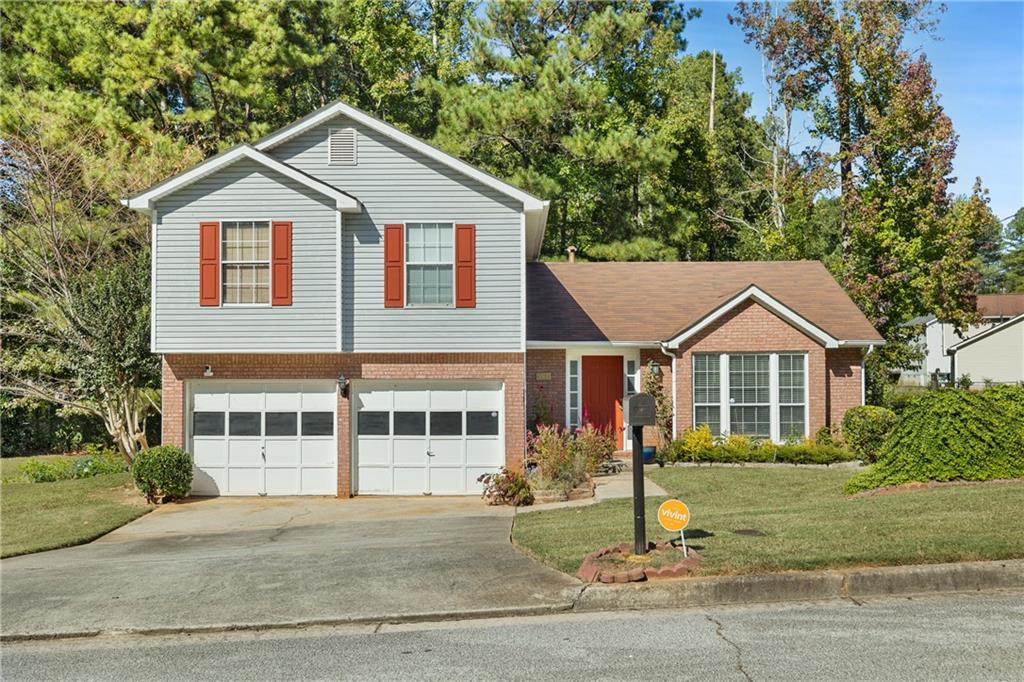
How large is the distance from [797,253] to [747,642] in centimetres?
2850

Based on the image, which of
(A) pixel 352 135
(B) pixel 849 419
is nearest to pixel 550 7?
(A) pixel 352 135

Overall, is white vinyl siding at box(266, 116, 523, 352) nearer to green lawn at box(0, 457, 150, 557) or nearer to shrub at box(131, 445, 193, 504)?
shrub at box(131, 445, 193, 504)

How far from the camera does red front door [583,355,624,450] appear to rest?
74.8ft

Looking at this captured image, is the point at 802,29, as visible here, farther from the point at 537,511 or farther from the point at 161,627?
the point at 161,627

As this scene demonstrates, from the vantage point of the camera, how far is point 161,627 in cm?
922

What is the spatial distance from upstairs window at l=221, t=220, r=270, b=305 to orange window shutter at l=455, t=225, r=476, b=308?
3.86 meters

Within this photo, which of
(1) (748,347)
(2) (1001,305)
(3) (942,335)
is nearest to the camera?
(1) (748,347)

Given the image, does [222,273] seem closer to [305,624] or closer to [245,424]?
[245,424]

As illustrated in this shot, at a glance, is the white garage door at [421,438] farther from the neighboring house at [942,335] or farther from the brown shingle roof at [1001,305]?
the brown shingle roof at [1001,305]

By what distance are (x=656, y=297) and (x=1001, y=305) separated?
156 ft

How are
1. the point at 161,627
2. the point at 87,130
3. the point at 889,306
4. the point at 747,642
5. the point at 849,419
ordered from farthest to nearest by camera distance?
1. the point at 889,306
2. the point at 87,130
3. the point at 849,419
4. the point at 161,627
5. the point at 747,642

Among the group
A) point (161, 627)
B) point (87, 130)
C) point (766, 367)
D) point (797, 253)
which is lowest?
point (161, 627)

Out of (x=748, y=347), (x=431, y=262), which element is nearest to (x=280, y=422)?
(x=431, y=262)

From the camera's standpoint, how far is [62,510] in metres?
17.4
